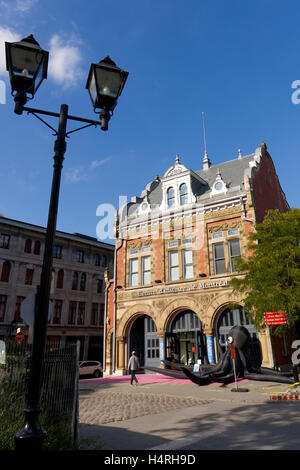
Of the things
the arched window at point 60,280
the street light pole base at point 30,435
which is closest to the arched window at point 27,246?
the arched window at point 60,280

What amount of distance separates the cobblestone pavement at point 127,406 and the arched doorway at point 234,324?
8658 millimetres

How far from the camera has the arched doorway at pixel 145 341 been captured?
954 inches

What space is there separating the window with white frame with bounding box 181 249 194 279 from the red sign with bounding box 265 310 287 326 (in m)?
7.77

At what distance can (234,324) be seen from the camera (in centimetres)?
2114

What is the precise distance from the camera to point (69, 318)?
37.4 m

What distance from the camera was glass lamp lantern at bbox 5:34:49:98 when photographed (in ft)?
17.2

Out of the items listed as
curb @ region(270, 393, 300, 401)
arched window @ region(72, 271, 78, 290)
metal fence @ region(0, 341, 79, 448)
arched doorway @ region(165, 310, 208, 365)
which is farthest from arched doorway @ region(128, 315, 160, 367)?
metal fence @ region(0, 341, 79, 448)

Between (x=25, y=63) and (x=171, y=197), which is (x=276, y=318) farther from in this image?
(x=25, y=63)

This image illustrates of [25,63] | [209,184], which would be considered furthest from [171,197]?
[25,63]

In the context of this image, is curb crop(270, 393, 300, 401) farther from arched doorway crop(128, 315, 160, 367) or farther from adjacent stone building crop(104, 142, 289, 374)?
arched doorway crop(128, 315, 160, 367)

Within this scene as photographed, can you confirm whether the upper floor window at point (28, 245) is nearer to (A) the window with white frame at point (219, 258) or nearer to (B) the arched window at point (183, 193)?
(B) the arched window at point (183, 193)

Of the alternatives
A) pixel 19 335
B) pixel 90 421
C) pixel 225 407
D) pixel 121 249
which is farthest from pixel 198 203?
pixel 90 421
